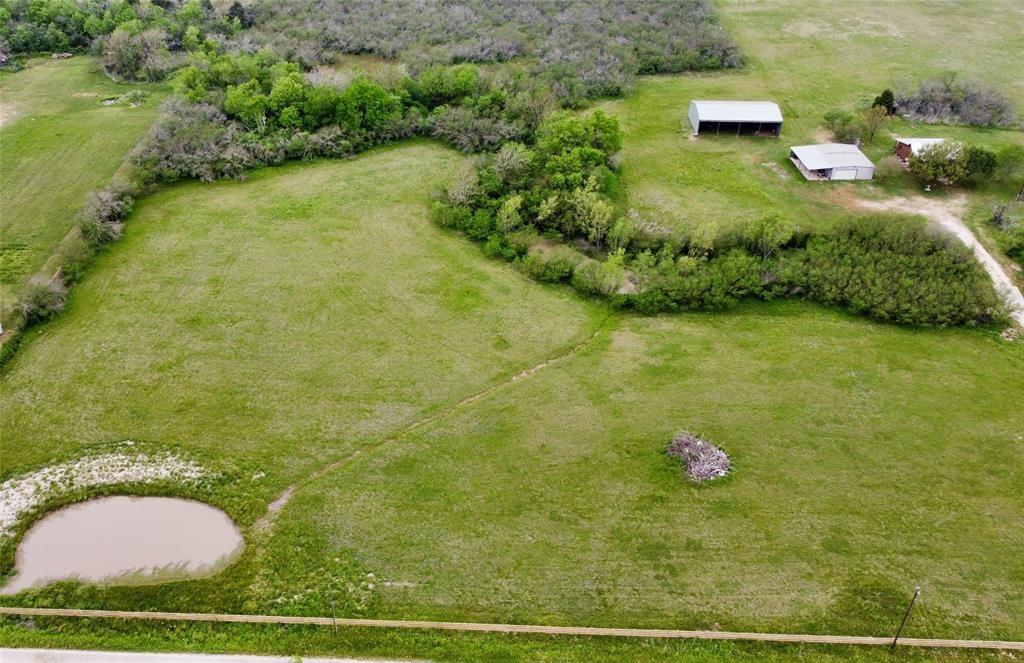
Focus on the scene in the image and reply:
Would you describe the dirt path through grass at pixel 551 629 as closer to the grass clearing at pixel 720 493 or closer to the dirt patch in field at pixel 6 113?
the grass clearing at pixel 720 493

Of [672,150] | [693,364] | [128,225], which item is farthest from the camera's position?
[672,150]

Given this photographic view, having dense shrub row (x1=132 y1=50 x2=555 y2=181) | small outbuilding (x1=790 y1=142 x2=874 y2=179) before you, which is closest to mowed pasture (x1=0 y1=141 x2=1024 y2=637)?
dense shrub row (x1=132 y1=50 x2=555 y2=181)

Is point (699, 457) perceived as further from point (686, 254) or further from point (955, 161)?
point (955, 161)

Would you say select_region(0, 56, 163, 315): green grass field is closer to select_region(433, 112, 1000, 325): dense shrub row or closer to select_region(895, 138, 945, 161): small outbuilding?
select_region(433, 112, 1000, 325): dense shrub row

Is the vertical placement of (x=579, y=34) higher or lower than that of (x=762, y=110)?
higher

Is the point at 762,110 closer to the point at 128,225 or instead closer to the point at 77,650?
the point at 128,225

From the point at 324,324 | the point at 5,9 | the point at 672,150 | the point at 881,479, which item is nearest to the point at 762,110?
the point at 672,150

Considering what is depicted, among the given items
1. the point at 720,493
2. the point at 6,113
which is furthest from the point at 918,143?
the point at 6,113

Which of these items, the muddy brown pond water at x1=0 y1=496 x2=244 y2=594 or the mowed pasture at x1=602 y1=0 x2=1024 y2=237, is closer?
the muddy brown pond water at x1=0 y1=496 x2=244 y2=594
